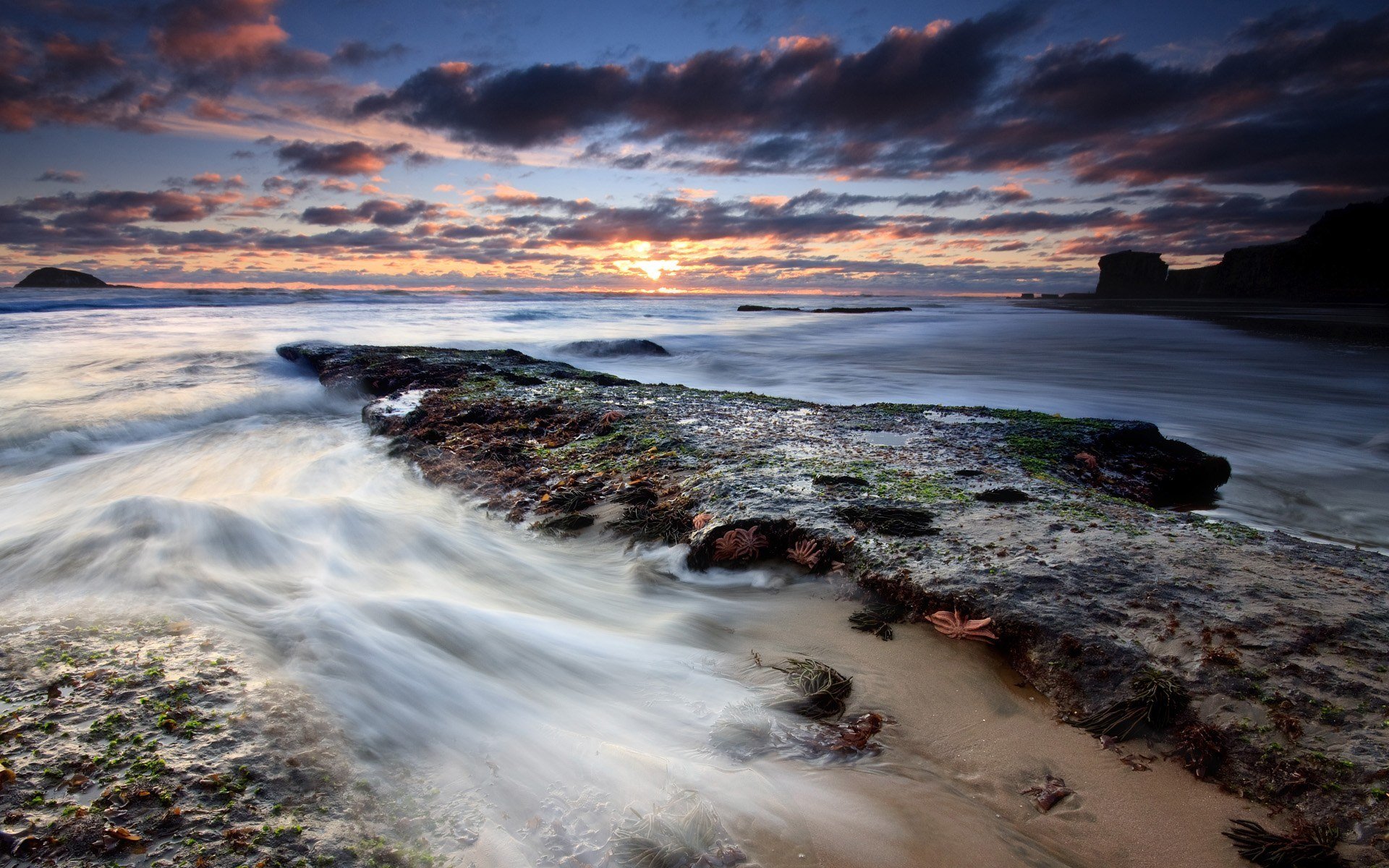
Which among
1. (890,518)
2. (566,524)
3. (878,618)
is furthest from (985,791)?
(566,524)

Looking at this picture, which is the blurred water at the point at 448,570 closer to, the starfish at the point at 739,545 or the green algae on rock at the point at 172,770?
the starfish at the point at 739,545

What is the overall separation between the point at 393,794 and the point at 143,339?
2180 cm

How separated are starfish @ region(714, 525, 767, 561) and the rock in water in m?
14.3

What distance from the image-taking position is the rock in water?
701 inches

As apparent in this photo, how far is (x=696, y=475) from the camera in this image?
15.3 feet

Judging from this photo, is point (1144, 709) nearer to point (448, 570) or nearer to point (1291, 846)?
point (1291, 846)

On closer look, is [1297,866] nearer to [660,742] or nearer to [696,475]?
[660,742]

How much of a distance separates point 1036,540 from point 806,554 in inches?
47.8

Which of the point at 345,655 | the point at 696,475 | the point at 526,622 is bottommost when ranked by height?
the point at 526,622

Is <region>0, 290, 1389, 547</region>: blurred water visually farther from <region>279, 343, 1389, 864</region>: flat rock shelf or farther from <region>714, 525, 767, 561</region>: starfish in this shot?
<region>714, 525, 767, 561</region>: starfish

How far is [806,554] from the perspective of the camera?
3.57 m

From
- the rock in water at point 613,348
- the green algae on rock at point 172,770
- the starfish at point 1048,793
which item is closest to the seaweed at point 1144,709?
the starfish at point 1048,793

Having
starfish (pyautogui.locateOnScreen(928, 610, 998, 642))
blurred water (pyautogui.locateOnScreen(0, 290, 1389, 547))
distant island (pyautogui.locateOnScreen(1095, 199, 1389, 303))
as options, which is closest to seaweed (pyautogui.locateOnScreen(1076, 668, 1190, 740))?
starfish (pyautogui.locateOnScreen(928, 610, 998, 642))

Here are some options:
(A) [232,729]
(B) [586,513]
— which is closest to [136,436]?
(B) [586,513]
